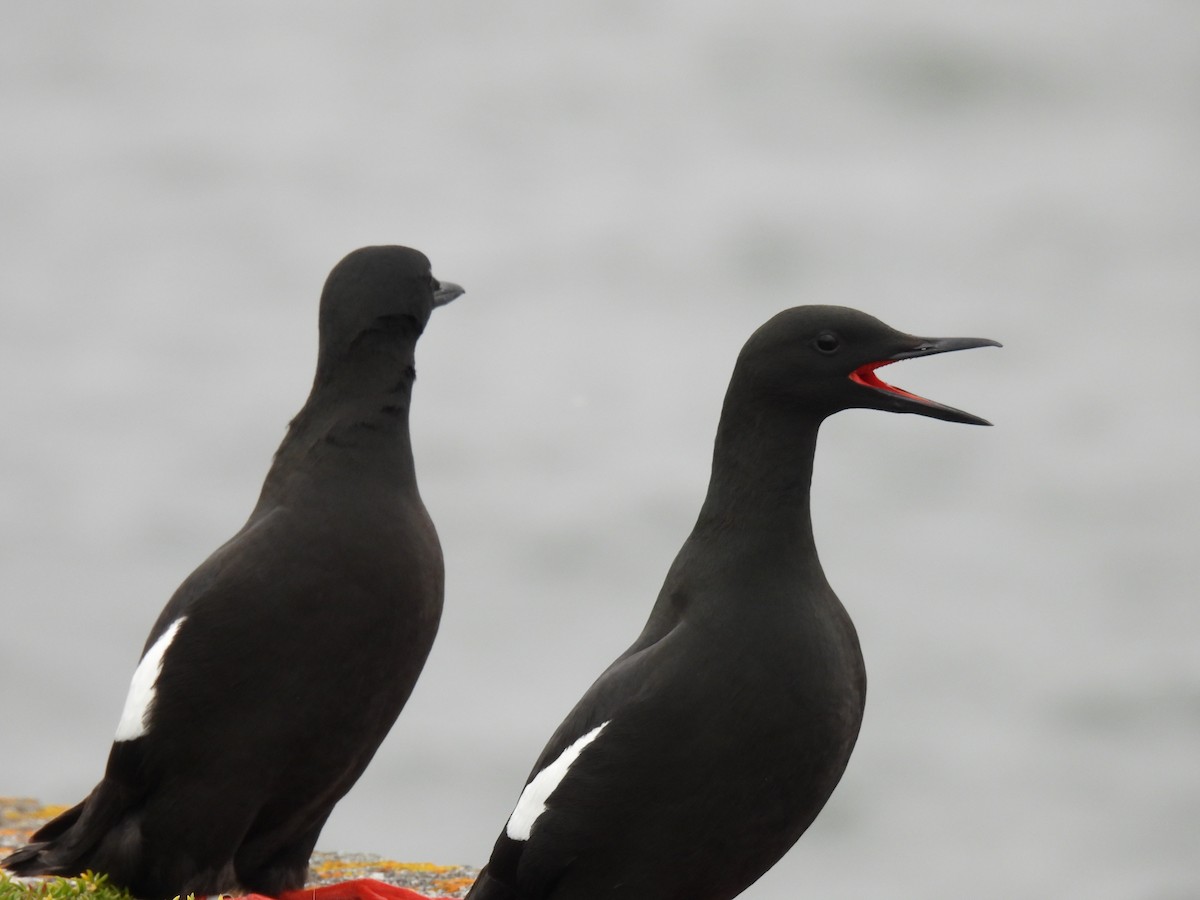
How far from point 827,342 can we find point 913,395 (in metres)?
0.30

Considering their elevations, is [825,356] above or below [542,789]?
above

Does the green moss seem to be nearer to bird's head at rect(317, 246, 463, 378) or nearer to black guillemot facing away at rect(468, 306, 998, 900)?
black guillemot facing away at rect(468, 306, 998, 900)

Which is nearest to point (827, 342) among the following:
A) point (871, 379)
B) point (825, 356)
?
point (825, 356)

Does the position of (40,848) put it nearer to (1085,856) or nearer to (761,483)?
(761,483)

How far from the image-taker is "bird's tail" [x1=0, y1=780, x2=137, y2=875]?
6484 millimetres

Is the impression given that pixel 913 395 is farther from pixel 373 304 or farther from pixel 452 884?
pixel 452 884

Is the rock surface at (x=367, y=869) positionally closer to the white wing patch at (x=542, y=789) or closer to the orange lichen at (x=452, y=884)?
the orange lichen at (x=452, y=884)

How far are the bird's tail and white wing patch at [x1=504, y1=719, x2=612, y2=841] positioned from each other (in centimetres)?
163

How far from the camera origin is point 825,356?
5.64 meters

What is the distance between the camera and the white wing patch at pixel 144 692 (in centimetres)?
636

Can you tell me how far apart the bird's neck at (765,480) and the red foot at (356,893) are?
193 centimetres

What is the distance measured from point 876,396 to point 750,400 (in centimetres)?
38

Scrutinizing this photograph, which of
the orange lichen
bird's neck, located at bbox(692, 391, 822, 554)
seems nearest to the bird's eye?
bird's neck, located at bbox(692, 391, 822, 554)

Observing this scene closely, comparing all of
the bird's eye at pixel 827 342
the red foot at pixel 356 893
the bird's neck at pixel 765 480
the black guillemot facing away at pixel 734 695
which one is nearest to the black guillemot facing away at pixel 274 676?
the red foot at pixel 356 893
